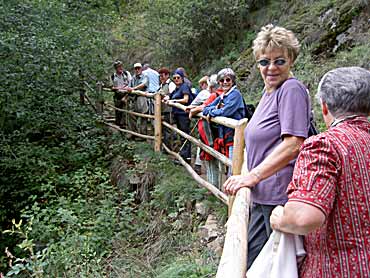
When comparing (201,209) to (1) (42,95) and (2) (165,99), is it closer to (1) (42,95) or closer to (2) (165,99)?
(2) (165,99)

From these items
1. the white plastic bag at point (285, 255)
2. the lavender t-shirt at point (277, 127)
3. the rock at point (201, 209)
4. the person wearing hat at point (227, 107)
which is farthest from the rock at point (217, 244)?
the white plastic bag at point (285, 255)

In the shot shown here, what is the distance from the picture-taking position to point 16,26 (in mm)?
7305

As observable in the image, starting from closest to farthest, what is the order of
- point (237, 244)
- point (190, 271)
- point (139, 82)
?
1. point (237, 244)
2. point (190, 271)
3. point (139, 82)

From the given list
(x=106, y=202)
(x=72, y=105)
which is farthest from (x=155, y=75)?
(x=106, y=202)

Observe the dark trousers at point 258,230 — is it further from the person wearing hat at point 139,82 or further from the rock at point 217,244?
the person wearing hat at point 139,82

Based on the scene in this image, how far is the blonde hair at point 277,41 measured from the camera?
2.30 m

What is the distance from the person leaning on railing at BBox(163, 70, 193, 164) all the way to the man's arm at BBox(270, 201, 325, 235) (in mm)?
5057

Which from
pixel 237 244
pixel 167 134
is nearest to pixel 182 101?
pixel 167 134

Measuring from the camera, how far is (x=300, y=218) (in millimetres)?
1519

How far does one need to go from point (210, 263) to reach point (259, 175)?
71.1 inches

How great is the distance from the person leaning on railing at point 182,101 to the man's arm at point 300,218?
16.6 feet

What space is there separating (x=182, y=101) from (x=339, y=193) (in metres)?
5.26

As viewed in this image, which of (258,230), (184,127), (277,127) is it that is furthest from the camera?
(184,127)

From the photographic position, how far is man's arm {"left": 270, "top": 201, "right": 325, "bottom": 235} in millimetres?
1485
